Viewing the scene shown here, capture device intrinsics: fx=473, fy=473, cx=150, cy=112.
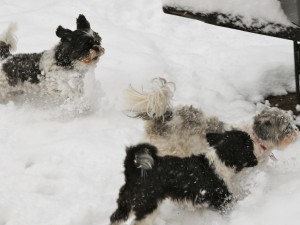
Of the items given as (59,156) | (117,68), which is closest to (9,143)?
(59,156)

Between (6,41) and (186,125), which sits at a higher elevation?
(186,125)

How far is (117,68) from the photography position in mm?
8125

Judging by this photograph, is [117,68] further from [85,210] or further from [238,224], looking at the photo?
[238,224]

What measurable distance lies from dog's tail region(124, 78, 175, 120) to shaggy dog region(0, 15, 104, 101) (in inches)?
82.2

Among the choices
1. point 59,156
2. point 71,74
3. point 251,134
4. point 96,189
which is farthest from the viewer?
point 71,74

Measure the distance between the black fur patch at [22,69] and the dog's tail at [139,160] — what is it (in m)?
3.47

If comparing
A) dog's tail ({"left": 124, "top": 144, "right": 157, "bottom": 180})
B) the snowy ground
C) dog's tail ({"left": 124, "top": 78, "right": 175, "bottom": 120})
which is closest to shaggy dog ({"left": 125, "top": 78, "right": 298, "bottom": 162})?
dog's tail ({"left": 124, "top": 78, "right": 175, "bottom": 120})

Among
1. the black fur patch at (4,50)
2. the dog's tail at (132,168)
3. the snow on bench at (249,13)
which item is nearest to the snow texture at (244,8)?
the snow on bench at (249,13)

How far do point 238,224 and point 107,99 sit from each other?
3.41 meters

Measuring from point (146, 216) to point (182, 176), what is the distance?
1.66ft

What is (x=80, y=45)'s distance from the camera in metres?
6.83

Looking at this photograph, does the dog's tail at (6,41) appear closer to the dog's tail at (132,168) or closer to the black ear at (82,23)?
the black ear at (82,23)

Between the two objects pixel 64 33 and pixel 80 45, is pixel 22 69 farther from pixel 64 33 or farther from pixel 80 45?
pixel 80 45

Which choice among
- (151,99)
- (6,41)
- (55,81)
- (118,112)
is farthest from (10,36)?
(151,99)
